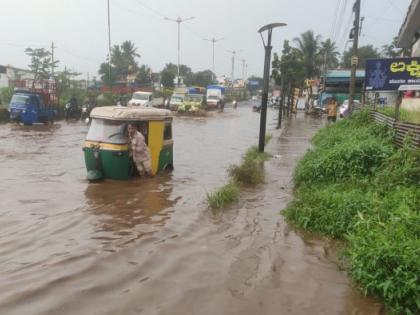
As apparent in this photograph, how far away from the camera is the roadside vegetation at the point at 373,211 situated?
14.7ft

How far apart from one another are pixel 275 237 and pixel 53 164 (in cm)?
877

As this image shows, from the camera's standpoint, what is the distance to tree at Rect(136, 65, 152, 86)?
64.0 metres

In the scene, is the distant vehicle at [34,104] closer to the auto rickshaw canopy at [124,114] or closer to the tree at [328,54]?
the auto rickshaw canopy at [124,114]

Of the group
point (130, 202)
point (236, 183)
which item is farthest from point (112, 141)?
point (236, 183)

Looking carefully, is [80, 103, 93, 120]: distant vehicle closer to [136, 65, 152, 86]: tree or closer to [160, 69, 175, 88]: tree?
[136, 65, 152, 86]: tree

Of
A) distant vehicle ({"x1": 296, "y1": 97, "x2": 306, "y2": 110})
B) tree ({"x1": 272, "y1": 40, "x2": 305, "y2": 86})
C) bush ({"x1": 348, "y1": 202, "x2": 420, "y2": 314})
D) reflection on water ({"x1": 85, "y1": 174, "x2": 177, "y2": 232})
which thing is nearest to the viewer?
bush ({"x1": 348, "y1": 202, "x2": 420, "y2": 314})

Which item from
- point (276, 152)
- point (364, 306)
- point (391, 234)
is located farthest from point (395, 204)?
point (276, 152)

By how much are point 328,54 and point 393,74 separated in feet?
181

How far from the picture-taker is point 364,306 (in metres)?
4.55

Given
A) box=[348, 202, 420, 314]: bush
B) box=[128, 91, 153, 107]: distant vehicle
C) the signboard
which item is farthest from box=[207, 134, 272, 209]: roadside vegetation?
box=[128, 91, 153, 107]: distant vehicle

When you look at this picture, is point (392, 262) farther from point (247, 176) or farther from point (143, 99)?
point (143, 99)

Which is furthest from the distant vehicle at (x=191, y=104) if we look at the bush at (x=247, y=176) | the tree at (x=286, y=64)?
the bush at (x=247, y=176)

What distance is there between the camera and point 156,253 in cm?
608

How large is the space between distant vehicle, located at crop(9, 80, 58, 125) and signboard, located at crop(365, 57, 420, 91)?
750 inches
